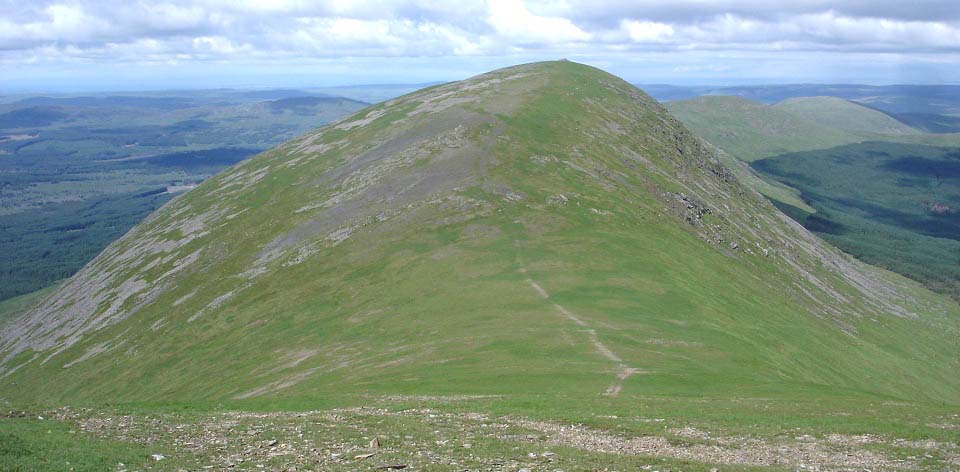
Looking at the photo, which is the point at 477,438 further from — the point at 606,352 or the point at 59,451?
the point at 606,352

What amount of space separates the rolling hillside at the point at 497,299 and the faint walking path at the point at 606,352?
55 cm

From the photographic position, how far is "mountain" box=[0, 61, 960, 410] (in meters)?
55.7

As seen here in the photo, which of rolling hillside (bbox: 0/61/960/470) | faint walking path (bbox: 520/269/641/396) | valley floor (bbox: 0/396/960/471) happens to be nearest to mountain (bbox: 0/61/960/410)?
faint walking path (bbox: 520/269/641/396)

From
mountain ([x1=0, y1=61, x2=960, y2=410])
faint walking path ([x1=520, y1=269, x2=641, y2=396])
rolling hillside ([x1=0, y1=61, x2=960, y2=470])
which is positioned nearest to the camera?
rolling hillside ([x1=0, y1=61, x2=960, y2=470])

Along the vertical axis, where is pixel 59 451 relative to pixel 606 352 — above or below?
above

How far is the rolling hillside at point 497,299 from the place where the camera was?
47094 millimetres

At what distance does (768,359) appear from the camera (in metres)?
59.9

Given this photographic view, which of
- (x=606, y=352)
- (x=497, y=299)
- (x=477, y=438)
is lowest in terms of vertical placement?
(x=606, y=352)

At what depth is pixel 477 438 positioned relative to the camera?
30.9 meters

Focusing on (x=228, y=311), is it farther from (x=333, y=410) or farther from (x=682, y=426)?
(x=682, y=426)

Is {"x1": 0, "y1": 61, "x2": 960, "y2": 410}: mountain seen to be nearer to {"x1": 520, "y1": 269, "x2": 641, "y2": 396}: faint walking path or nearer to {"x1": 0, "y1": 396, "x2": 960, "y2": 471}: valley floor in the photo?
{"x1": 520, "y1": 269, "x2": 641, "y2": 396}: faint walking path

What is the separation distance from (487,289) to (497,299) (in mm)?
3452

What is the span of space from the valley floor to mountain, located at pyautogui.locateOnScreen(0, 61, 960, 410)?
238 inches

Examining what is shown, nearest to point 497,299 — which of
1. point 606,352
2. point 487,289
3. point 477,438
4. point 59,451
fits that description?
point 487,289
